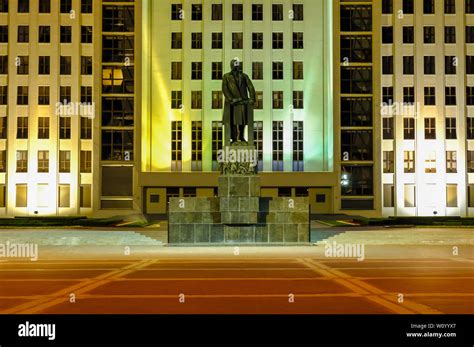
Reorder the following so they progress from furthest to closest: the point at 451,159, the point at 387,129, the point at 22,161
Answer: the point at 387,129 < the point at 451,159 < the point at 22,161

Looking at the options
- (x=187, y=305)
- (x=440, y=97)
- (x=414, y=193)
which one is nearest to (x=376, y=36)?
(x=440, y=97)

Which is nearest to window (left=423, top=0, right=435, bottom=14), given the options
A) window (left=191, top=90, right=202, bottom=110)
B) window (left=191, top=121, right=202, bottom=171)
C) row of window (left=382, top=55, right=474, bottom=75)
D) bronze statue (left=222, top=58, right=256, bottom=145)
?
row of window (left=382, top=55, right=474, bottom=75)

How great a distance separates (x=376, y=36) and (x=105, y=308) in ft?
188

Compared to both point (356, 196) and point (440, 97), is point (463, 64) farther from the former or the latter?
point (356, 196)

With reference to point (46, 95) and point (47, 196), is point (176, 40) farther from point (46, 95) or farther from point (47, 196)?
point (47, 196)

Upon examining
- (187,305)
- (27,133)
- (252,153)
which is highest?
(27,133)

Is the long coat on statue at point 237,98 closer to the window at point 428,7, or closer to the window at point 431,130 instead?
the window at point 431,130

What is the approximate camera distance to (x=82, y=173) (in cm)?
6366

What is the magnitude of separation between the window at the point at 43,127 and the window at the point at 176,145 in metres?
12.7

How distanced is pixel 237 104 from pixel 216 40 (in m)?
39.8

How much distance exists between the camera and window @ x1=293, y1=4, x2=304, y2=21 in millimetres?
66125

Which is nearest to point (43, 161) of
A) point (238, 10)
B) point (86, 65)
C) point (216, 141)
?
point (86, 65)

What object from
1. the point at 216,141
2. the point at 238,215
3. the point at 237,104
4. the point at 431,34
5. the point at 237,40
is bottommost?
the point at 238,215

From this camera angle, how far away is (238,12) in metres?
66.1
